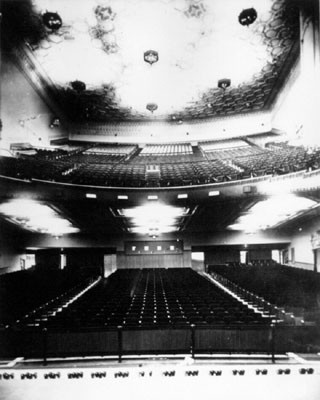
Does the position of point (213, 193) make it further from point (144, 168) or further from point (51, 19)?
point (51, 19)

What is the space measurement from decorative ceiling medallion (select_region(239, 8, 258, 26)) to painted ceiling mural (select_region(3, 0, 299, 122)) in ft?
0.04

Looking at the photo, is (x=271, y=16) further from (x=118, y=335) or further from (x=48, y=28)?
(x=118, y=335)

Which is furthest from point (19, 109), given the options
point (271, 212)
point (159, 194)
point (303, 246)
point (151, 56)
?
point (303, 246)

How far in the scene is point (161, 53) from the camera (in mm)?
6008

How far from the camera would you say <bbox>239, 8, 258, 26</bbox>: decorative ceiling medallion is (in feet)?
15.6

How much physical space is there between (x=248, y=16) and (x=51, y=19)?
2758mm

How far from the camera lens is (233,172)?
9.09 m

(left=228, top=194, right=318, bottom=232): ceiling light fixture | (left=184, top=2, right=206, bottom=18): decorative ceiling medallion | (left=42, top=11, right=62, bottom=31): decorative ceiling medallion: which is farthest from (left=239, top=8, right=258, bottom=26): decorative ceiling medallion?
(left=228, top=194, right=318, bottom=232): ceiling light fixture

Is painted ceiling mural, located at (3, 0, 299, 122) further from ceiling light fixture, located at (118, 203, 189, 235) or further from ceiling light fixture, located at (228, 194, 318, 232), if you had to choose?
ceiling light fixture, located at (228, 194, 318, 232)

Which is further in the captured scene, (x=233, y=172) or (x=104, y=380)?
(x=233, y=172)

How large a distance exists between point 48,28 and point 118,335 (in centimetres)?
446

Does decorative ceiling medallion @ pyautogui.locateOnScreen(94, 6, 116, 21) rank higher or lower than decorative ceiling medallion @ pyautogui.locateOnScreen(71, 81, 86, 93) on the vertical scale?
lower

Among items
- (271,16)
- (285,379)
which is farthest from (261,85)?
(285,379)

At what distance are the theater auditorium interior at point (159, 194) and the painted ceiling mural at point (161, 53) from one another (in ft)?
0.12
